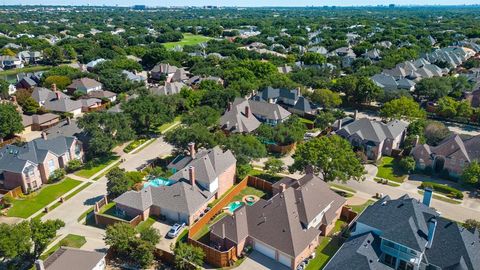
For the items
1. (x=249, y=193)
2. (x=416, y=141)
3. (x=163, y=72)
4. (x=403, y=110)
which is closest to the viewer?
(x=249, y=193)

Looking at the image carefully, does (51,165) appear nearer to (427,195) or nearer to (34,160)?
(34,160)

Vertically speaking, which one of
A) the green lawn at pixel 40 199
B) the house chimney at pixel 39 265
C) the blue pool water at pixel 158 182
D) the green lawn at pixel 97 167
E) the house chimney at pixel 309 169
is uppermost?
the house chimney at pixel 39 265

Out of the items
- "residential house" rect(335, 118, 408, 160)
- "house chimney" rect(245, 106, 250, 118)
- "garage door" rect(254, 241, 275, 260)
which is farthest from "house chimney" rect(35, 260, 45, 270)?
"residential house" rect(335, 118, 408, 160)

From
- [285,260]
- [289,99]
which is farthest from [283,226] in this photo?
[289,99]

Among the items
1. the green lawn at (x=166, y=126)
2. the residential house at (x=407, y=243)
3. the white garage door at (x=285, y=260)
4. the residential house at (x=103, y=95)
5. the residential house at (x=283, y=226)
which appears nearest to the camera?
the residential house at (x=407, y=243)

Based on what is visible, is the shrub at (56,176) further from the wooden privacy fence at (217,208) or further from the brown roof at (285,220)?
the brown roof at (285,220)

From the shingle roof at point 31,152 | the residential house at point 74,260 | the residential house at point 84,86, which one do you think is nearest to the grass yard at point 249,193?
the residential house at point 74,260

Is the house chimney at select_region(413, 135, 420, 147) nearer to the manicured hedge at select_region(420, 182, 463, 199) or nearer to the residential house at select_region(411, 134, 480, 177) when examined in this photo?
the residential house at select_region(411, 134, 480, 177)
